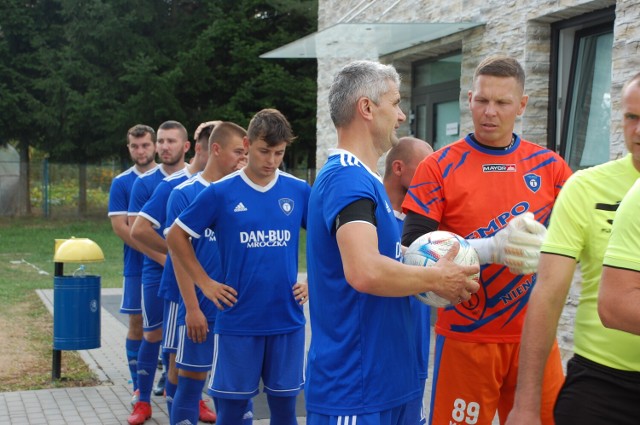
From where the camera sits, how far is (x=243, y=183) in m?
4.94

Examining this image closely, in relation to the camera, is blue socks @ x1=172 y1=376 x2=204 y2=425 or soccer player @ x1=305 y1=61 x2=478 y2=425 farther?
blue socks @ x1=172 y1=376 x2=204 y2=425

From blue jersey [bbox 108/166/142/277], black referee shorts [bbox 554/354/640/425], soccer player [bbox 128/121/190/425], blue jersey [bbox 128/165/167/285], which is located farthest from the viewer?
blue jersey [bbox 108/166/142/277]

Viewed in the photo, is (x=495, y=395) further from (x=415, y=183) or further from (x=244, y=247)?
(x=244, y=247)

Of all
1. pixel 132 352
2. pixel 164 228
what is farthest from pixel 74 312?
pixel 164 228

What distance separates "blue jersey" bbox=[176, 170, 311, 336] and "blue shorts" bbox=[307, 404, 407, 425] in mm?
1682

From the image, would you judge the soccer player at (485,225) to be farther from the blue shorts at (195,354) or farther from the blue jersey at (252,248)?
the blue shorts at (195,354)

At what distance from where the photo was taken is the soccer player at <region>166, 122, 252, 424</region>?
5289 millimetres

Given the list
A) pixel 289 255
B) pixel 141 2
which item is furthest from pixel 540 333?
pixel 141 2

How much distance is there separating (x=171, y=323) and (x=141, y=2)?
28.5m

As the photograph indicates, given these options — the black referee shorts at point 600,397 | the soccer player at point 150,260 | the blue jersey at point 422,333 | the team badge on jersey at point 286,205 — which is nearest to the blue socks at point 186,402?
the soccer player at point 150,260

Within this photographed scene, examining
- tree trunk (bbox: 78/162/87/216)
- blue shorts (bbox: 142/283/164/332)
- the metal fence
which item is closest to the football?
blue shorts (bbox: 142/283/164/332)

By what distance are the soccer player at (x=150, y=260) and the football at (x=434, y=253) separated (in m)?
3.45

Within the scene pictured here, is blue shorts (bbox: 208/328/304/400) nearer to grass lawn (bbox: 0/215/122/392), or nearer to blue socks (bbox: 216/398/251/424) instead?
blue socks (bbox: 216/398/251/424)

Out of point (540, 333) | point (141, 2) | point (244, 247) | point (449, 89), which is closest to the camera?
point (540, 333)
